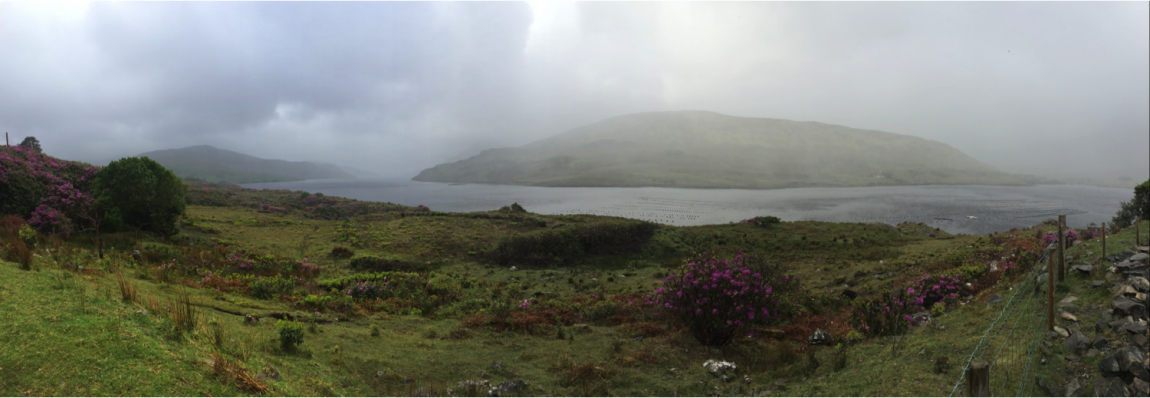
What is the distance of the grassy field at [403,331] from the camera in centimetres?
384

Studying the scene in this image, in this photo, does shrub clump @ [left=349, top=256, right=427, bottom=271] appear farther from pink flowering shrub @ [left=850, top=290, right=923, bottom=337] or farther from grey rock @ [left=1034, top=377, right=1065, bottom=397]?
grey rock @ [left=1034, top=377, right=1065, bottom=397]

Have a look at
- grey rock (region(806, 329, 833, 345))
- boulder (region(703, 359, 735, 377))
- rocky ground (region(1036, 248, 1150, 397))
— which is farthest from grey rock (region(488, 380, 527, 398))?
rocky ground (region(1036, 248, 1150, 397))

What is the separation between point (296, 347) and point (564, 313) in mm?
7296

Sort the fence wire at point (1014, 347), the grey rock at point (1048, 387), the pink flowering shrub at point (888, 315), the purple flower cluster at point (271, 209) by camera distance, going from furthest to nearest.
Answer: the purple flower cluster at point (271, 209) → the pink flowering shrub at point (888, 315) → the fence wire at point (1014, 347) → the grey rock at point (1048, 387)

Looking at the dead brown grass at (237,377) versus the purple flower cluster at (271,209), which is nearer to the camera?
the dead brown grass at (237,377)

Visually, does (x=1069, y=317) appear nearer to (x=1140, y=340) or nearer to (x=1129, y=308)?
(x=1129, y=308)

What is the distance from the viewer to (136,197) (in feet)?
53.5

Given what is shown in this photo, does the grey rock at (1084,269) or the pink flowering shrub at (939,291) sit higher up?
the grey rock at (1084,269)

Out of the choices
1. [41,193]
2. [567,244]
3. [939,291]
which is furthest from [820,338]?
[41,193]

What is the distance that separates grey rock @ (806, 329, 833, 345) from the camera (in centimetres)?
914

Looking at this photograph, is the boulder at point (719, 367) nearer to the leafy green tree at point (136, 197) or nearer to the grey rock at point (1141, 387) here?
the grey rock at point (1141, 387)

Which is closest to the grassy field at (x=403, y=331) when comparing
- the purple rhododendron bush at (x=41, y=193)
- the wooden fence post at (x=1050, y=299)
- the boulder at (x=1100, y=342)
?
the boulder at (x=1100, y=342)

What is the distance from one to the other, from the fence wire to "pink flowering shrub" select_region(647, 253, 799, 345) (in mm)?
3673

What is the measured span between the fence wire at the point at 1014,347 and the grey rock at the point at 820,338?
112 inches
